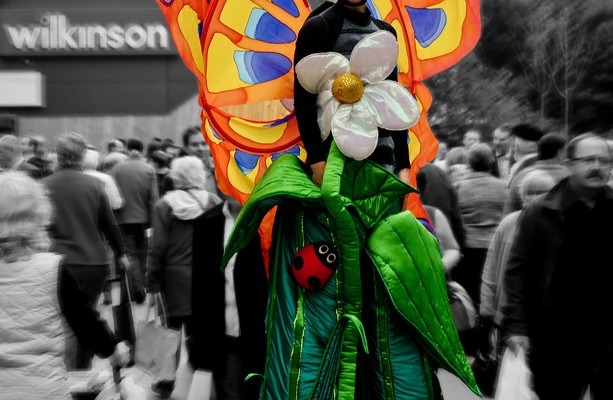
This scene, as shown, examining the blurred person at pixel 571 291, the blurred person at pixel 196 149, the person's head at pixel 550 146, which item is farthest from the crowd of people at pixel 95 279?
the person's head at pixel 550 146

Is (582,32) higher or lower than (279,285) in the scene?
higher

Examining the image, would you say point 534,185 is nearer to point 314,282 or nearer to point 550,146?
point 550,146

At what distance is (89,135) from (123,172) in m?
17.2

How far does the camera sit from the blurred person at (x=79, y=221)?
22.9 feet

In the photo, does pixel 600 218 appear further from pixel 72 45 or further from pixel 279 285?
pixel 72 45

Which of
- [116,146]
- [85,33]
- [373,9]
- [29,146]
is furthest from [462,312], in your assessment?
[85,33]

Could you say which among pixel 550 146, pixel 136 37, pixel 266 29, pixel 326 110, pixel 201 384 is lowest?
pixel 201 384

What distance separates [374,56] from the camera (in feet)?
13.5

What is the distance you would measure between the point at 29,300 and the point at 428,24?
2369mm

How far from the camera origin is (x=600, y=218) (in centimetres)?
445

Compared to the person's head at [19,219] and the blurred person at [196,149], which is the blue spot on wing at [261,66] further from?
the blurred person at [196,149]

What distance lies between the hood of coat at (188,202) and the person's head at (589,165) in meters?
2.74

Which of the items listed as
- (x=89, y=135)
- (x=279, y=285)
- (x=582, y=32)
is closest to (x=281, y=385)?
(x=279, y=285)

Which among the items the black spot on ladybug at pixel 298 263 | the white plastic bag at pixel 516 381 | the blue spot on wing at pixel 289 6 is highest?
the blue spot on wing at pixel 289 6
